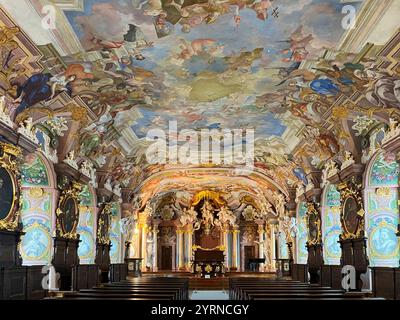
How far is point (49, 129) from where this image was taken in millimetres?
17656

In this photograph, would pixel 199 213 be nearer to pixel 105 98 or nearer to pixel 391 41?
pixel 105 98

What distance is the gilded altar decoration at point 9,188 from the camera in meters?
13.0

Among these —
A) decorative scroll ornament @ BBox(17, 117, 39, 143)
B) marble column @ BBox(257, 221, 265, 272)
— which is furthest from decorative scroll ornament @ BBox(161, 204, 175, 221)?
decorative scroll ornament @ BBox(17, 117, 39, 143)

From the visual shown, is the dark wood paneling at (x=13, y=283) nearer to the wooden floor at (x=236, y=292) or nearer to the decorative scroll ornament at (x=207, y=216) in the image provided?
the wooden floor at (x=236, y=292)

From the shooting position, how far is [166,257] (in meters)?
44.2

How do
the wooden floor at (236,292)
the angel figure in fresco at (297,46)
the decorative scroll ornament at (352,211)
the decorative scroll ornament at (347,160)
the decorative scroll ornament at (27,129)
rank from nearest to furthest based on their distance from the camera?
the wooden floor at (236,292) → the angel figure in fresco at (297,46) → the decorative scroll ornament at (27,129) → the decorative scroll ornament at (352,211) → the decorative scroll ornament at (347,160)

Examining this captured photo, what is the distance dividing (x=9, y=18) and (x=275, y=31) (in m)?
6.15

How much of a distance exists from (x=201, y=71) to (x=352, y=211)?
8.29m

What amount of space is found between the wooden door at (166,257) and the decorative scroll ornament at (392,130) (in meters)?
30.7

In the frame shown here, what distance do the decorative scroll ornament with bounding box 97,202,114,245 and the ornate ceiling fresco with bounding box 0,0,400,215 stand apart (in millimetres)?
2665

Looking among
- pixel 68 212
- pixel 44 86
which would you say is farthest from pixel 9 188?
pixel 68 212

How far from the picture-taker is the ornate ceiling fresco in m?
11.4

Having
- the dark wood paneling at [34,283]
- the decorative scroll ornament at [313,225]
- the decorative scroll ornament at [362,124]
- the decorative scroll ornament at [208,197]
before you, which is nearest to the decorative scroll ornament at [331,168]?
the decorative scroll ornament at [362,124]

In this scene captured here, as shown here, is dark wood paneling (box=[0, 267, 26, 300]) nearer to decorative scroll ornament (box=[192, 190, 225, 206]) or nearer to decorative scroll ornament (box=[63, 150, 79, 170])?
decorative scroll ornament (box=[63, 150, 79, 170])
